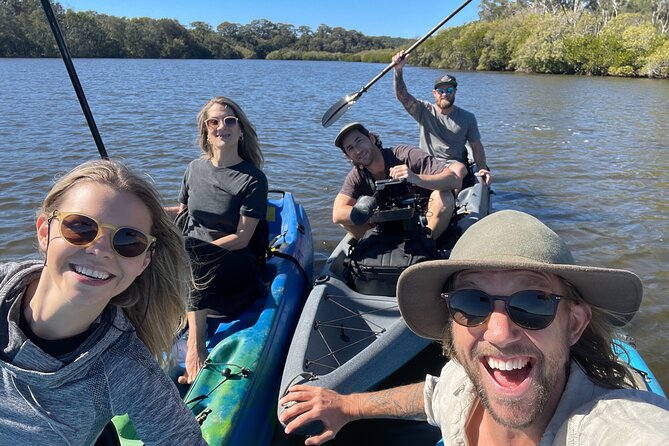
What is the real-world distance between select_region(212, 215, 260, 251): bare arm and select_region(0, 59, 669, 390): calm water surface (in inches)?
90.3


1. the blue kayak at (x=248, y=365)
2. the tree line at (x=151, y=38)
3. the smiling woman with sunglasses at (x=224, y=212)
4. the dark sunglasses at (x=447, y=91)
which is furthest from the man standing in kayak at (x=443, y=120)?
the tree line at (x=151, y=38)

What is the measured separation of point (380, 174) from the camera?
4.29 meters

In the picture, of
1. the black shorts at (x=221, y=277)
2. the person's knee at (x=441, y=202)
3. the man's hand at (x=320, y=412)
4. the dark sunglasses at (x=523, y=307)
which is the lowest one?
the man's hand at (x=320, y=412)

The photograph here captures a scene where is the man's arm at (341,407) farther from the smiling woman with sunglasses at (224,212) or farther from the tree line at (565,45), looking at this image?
the tree line at (565,45)

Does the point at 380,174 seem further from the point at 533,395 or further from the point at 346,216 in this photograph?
the point at 533,395

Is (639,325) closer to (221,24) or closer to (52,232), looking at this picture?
(52,232)

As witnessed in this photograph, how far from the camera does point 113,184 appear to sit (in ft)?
5.19

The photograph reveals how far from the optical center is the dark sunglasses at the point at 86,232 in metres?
1.47

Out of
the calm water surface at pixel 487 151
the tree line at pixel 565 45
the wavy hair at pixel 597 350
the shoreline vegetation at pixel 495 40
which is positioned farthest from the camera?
the shoreline vegetation at pixel 495 40

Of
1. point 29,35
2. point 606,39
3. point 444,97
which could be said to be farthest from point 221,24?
point 444,97

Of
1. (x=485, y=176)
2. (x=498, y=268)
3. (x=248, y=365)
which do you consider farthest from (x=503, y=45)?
(x=498, y=268)

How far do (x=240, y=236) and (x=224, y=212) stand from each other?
0.20 metres

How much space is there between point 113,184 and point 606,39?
4540 centimetres

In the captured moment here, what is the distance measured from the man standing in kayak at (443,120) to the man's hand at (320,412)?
4265mm
